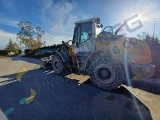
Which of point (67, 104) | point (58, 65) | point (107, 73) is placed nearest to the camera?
point (67, 104)

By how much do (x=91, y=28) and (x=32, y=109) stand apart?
12.8 ft

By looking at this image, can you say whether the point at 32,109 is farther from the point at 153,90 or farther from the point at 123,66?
the point at 153,90

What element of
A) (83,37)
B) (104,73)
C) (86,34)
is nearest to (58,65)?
(83,37)

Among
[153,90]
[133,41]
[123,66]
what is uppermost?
[133,41]

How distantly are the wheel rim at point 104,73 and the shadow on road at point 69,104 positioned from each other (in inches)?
16.3

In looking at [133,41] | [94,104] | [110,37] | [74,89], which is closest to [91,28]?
[110,37]

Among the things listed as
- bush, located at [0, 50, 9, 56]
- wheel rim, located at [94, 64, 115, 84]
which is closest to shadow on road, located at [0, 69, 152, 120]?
wheel rim, located at [94, 64, 115, 84]

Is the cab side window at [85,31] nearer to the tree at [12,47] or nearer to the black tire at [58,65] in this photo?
the black tire at [58,65]

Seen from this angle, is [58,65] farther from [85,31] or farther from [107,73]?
[107,73]

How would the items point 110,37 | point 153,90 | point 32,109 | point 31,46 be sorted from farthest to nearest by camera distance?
point 31,46
point 153,90
point 110,37
point 32,109

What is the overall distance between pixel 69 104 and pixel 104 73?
6.05ft

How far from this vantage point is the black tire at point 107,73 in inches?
187

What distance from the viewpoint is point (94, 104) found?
3.86 m

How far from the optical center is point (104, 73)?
16.5 ft
